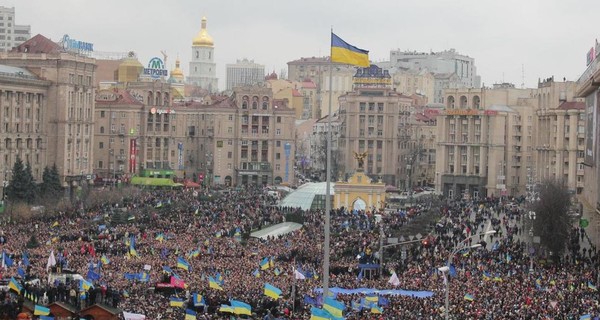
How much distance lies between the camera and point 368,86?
125375 millimetres

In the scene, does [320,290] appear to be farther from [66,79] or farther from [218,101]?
[218,101]

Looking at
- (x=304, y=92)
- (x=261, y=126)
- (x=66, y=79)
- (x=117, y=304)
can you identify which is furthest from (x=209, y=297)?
(x=304, y=92)

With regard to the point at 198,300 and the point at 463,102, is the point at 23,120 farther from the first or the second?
the point at 198,300

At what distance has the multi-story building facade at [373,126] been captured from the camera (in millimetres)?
124000

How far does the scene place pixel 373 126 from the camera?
124438 mm

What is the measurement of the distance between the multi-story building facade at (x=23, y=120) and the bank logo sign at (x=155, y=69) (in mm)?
28632

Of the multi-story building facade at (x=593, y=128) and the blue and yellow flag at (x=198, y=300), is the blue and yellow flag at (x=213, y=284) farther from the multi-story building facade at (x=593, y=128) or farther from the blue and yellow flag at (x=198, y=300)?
the multi-story building facade at (x=593, y=128)

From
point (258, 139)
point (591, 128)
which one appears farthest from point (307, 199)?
point (258, 139)

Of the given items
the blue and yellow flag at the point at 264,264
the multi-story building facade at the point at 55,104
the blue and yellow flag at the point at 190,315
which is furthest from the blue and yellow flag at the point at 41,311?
the multi-story building facade at the point at 55,104

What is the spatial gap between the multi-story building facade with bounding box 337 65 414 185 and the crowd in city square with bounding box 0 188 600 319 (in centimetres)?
4007

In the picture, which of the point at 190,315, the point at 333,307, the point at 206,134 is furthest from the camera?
the point at 206,134

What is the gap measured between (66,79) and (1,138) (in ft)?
32.3

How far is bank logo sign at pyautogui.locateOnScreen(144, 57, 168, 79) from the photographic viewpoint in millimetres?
131750

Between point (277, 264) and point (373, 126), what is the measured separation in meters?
71.8
